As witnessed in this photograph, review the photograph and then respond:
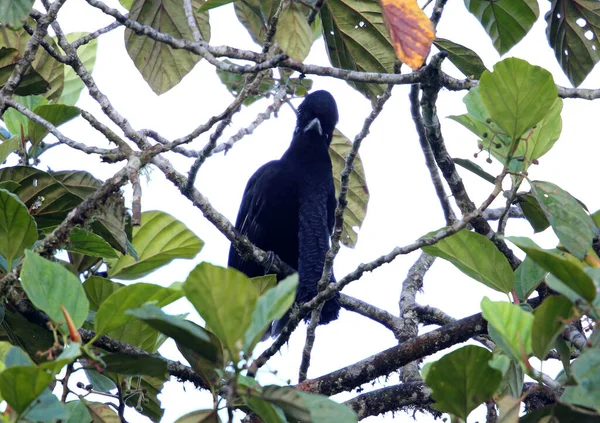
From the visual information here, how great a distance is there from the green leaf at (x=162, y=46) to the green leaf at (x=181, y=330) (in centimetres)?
211

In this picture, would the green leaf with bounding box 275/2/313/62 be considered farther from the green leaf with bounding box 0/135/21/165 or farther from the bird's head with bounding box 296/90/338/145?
the bird's head with bounding box 296/90/338/145

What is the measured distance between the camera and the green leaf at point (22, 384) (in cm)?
143

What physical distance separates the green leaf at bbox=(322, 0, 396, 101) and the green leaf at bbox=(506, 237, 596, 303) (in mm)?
1741

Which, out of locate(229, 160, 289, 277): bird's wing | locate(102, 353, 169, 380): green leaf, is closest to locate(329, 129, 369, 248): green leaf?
locate(229, 160, 289, 277): bird's wing

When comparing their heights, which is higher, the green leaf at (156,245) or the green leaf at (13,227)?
the green leaf at (156,245)

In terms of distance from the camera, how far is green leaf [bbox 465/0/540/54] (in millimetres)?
3127

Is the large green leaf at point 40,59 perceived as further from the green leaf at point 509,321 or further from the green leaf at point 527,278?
the green leaf at point 509,321

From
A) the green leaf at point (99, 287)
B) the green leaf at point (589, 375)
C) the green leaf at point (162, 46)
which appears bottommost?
the green leaf at point (589, 375)

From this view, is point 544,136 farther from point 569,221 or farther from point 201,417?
point 201,417

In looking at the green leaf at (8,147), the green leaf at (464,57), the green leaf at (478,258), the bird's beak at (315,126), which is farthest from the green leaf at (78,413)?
the bird's beak at (315,126)

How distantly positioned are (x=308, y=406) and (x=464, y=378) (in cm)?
34

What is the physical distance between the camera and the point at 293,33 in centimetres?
232

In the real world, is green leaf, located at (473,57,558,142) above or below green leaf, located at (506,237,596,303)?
above

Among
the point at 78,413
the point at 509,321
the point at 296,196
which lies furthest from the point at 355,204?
the point at 509,321
